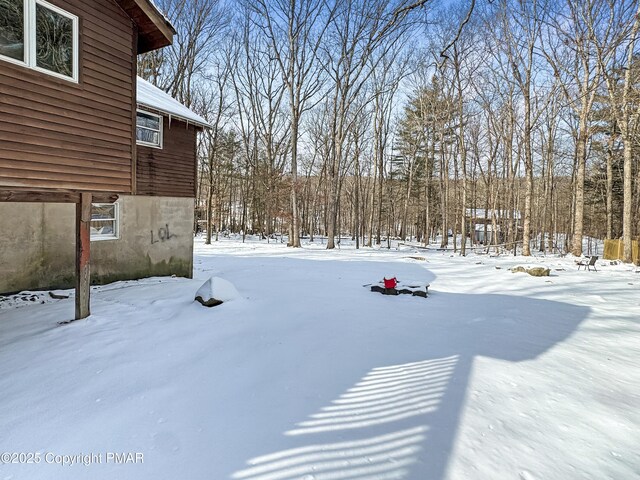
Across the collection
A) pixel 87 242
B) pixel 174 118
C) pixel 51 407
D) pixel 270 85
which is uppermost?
pixel 270 85

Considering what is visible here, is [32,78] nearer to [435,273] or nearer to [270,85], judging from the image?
[435,273]

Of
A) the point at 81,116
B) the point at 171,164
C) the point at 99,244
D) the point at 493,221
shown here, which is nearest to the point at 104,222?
the point at 99,244

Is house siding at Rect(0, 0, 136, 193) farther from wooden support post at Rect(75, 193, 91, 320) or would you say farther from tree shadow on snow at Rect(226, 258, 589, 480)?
tree shadow on snow at Rect(226, 258, 589, 480)

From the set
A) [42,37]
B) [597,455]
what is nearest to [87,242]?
[42,37]

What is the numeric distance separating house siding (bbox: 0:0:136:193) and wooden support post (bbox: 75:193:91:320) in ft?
1.12

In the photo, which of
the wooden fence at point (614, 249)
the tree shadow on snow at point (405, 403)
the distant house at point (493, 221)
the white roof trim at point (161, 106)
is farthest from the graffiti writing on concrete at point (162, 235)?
the distant house at point (493, 221)

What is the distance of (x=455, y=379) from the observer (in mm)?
3525

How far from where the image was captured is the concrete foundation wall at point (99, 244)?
6941mm

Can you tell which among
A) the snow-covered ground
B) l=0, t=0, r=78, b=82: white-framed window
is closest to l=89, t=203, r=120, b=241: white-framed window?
the snow-covered ground

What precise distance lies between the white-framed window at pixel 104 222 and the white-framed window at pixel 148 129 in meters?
1.95

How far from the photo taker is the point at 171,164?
33.0 feet

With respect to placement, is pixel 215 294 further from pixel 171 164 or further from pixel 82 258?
pixel 171 164

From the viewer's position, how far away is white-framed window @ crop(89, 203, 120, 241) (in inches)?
335

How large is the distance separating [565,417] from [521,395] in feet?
1.27
